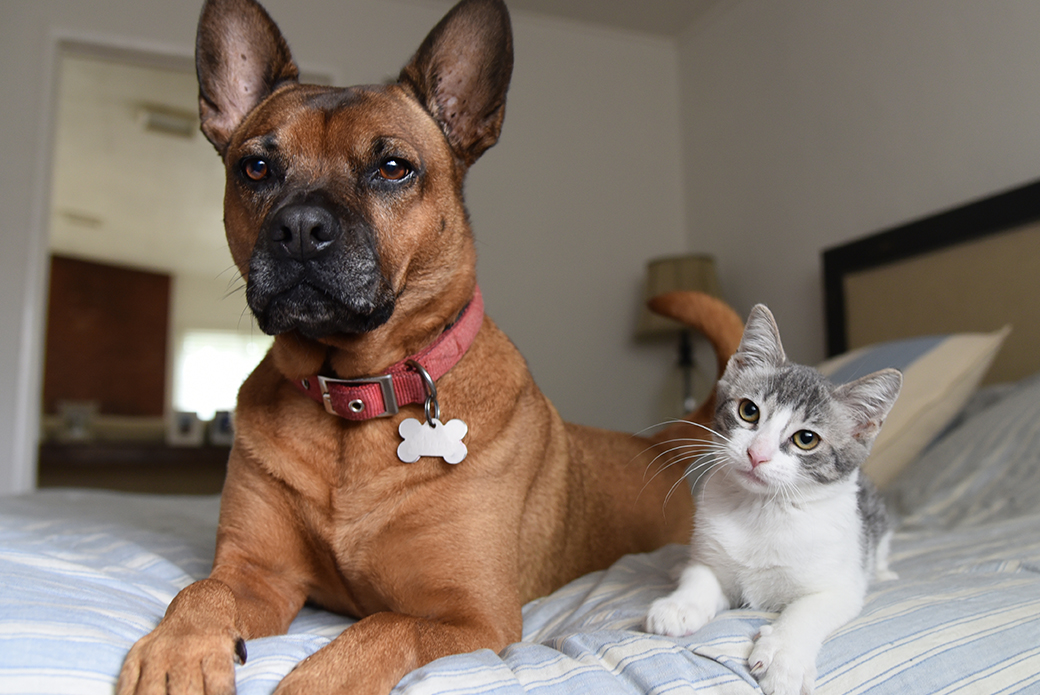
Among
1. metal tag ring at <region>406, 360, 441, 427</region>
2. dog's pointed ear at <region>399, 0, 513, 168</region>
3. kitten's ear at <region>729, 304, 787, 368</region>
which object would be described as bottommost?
metal tag ring at <region>406, 360, 441, 427</region>

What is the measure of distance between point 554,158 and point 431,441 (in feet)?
13.7

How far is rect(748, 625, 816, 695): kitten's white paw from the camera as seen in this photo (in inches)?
34.6

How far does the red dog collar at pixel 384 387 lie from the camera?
129 centimetres

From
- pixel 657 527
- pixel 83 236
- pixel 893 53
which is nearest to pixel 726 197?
pixel 893 53

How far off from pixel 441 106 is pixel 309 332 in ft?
1.89

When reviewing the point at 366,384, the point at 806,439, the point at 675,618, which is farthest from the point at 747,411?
the point at 366,384

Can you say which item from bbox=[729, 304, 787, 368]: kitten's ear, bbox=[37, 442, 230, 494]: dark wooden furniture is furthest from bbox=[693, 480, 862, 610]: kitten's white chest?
bbox=[37, 442, 230, 494]: dark wooden furniture

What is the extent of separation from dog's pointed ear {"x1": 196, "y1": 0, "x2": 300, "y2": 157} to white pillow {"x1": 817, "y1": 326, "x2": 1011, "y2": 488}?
5.56 ft

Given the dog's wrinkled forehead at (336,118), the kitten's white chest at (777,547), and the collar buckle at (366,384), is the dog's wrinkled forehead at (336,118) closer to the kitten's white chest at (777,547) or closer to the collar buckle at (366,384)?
the collar buckle at (366,384)

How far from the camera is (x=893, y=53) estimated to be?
3529mm

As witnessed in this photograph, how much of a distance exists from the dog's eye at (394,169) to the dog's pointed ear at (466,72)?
0.20 m

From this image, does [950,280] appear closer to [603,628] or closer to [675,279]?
[675,279]

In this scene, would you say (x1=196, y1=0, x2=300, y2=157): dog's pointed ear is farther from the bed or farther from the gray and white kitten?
the gray and white kitten

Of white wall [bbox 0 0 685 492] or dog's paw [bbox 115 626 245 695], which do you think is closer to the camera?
dog's paw [bbox 115 626 245 695]
